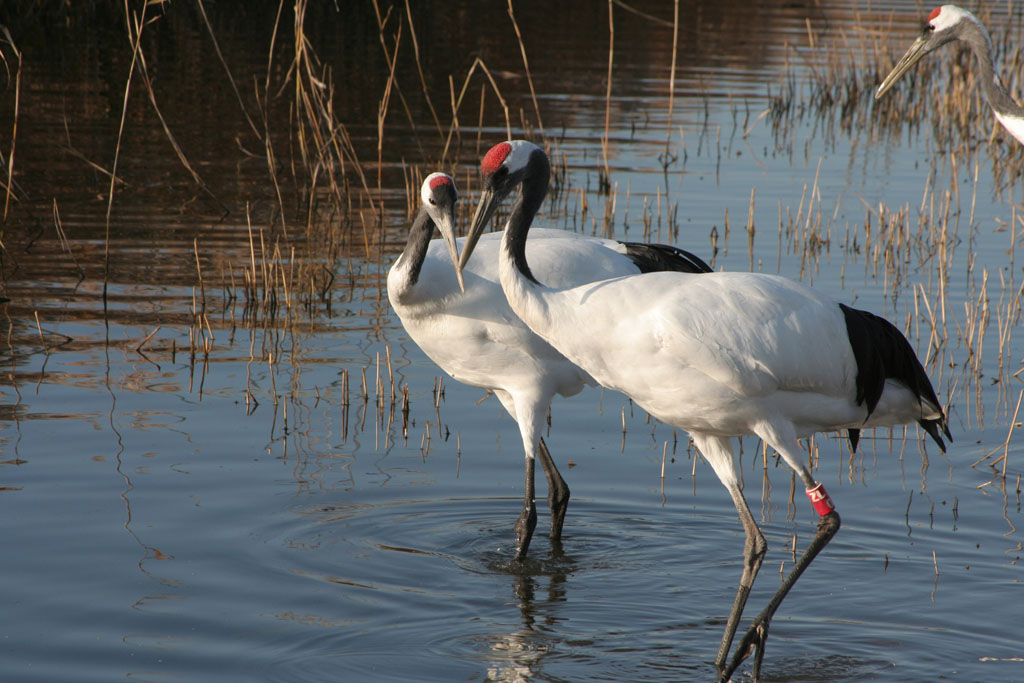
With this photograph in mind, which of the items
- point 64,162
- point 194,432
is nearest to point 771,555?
point 194,432

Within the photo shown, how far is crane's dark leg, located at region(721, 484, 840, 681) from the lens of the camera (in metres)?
4.40

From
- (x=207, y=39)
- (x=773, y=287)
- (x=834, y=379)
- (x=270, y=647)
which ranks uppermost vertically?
(x=207, y=39)

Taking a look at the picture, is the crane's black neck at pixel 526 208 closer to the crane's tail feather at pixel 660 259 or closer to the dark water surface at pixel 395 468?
the crane's tail feather at pixel 660 259

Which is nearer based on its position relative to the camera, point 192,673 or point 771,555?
point 192,673

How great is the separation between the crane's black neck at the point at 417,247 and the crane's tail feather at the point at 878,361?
5.68 feet

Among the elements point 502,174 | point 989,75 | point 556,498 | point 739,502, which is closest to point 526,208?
point 502,174

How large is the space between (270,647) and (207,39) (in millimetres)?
17126

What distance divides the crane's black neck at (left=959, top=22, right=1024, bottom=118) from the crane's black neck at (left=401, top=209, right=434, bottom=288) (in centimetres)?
404

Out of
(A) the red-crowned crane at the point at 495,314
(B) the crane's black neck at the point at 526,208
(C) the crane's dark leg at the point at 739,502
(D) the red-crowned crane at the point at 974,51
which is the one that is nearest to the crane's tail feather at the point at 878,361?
(C) the crane's dark leg at the point at 739,502

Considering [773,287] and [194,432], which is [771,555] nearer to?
[773,287]

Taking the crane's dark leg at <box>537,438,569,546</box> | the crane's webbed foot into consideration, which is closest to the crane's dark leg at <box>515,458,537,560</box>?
the crane's webbed foot

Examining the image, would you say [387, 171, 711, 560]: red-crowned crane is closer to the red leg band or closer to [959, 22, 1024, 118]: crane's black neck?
the red leg band

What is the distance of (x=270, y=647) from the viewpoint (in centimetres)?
441

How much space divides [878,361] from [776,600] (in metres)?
0.85
